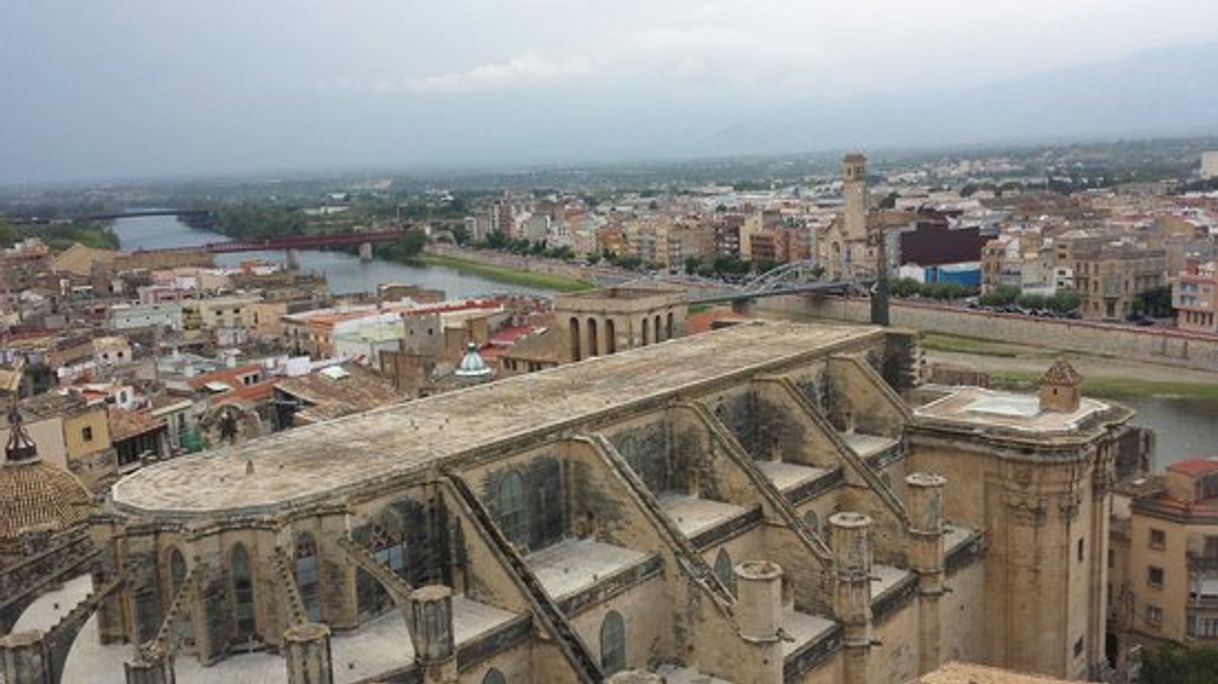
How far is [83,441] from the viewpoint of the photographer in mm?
33500

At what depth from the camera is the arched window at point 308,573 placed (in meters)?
17.7

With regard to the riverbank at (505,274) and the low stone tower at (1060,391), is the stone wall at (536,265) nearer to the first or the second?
the riverbank at (505,274)

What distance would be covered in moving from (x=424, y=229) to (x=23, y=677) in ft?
547

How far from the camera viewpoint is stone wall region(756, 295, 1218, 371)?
237ft

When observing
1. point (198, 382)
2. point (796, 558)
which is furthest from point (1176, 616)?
point (198, 382)

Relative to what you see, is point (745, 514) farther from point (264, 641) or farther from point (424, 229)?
point (424, 229)

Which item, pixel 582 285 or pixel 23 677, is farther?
pixel 582 285

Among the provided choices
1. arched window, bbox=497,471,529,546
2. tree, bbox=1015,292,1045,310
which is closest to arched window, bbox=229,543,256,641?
arched window, bbox=497,471,529,546

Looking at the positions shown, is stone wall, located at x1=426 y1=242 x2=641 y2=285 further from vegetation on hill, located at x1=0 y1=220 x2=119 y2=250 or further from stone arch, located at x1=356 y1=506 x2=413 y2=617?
stone arch, located at x1=356 y1=506 x2=413 y2=617

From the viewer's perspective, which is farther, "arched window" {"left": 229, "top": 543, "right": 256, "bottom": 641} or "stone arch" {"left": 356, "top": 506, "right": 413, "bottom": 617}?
"stone arch" {"left": 356, "top": 506, "right": 413, "bottom": 617}

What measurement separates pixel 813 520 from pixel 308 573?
12.0 meters

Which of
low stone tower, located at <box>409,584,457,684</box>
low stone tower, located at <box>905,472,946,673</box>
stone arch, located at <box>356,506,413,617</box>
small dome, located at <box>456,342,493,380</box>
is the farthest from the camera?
small dome, located at <box>456,342,493,380</box>

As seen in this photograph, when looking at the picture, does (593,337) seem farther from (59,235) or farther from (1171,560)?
(59,235)

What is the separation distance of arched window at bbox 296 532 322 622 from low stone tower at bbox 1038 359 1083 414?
18.6 m
